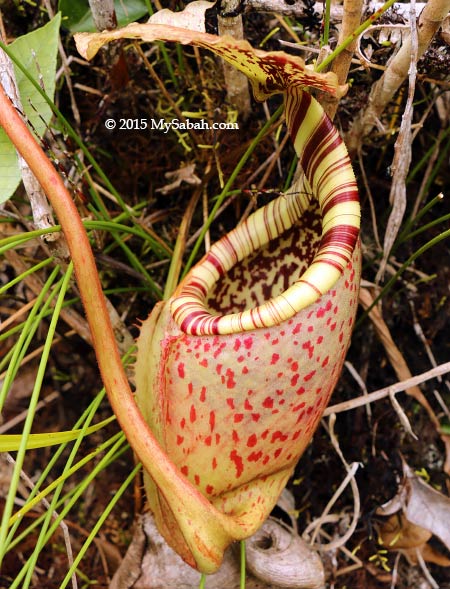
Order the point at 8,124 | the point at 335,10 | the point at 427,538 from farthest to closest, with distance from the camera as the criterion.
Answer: the point at 427,538, the point at 335,10, the point at 8,124

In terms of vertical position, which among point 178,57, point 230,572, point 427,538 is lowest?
point 427,538

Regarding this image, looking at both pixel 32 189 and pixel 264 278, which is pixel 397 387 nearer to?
pixel 264 278

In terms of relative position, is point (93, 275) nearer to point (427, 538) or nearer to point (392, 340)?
point (392, 340)

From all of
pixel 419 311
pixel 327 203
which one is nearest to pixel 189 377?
pixel 327 203

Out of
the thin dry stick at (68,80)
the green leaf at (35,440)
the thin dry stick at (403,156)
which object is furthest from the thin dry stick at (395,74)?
the green leaf at (35,440)

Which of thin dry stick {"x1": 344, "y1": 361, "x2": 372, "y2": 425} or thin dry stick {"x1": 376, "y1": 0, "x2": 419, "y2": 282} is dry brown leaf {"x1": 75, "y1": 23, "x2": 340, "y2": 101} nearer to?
thin dry stick {"x1": 376, "y1": 0, "x2": 419, "y2": 282}

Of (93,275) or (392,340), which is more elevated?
(93,275)

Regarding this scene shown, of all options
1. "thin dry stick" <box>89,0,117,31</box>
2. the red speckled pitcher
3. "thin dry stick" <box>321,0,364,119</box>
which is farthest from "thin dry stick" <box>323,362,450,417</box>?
"thin dry stick" <box>89,0,117,31</box>
